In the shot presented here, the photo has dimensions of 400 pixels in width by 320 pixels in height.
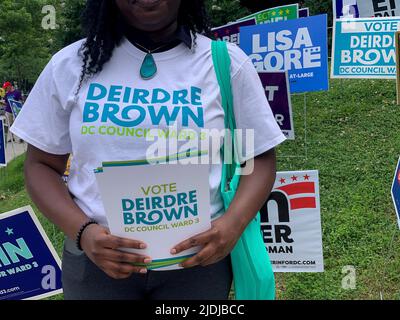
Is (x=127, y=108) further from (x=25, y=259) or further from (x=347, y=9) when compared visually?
(x=347, y=9)

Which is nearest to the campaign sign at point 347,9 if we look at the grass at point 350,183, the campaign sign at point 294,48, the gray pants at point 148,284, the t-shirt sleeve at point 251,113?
the grass at point 350,183

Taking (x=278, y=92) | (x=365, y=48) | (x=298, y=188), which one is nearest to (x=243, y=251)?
(x=298, y=188)

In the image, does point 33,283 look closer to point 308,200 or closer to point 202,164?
point 308,200

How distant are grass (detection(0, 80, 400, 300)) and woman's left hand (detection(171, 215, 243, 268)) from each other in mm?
2506

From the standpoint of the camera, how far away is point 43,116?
59.6 inches

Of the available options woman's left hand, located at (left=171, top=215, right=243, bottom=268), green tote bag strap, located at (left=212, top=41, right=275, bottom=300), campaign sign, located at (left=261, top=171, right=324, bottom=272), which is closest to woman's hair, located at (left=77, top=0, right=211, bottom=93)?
green tote bag strap, located at (left=212, top=41, right=275, bottom=300)

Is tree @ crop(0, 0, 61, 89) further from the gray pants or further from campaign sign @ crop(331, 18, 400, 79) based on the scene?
the gray pants

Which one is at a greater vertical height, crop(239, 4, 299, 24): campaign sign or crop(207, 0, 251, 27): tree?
crop(207, 0, 251, 27): tree

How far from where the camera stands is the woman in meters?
1.44

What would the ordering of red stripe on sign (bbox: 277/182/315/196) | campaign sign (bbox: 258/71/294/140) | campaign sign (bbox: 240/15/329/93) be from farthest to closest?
campaign sign (bbox: 240/15/329/93), campaign sign (bbox: 258/71/294/140), red stripe on sign (bbox: 277/182/315/196)

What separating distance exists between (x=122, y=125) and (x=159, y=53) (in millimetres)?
247

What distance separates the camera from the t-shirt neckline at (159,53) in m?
1.52

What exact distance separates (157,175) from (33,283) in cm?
218
